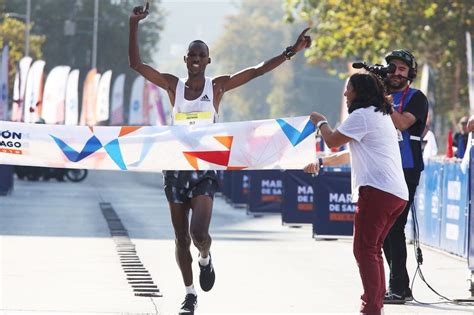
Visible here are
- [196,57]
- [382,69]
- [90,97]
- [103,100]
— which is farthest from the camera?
[90,97]

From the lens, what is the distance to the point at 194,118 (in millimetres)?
11109

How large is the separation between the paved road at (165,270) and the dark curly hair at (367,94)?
1.95 metres

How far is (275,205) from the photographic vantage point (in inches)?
1096

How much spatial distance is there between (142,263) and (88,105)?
166 ft

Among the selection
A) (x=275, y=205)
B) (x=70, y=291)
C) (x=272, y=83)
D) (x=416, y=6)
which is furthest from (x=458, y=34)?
(x=272, y=83)

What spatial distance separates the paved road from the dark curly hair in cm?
195

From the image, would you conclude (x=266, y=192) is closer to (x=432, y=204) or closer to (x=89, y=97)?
(x=432, y=204)

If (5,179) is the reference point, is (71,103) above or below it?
above

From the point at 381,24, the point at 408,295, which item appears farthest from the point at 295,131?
the point at 381,24

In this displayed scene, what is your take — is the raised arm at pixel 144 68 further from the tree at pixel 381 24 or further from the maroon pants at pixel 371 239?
the tree at pixel 381 24

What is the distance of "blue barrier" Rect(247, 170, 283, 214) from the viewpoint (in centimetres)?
2772

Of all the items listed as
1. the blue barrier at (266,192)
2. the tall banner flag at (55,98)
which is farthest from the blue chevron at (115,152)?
the tall banner flag at (55,98)

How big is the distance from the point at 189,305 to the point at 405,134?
2426 mm

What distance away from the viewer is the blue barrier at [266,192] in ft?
90.9
